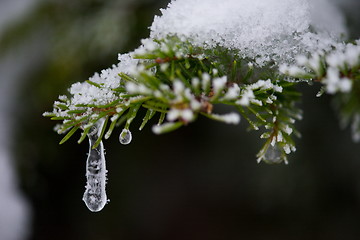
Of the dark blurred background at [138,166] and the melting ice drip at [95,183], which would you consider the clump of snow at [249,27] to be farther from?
the dark blurred background at [138,166]

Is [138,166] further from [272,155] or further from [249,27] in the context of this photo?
[249,27]

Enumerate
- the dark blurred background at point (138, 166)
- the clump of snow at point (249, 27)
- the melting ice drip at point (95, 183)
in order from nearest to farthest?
the clump of snow at point (249, 27) → the melting ice drip at point (95, 183) → the dark blurred background at point (138, 166)

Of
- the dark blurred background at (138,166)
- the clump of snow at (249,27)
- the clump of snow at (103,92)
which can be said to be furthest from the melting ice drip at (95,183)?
the dark blurred background at (138,166)

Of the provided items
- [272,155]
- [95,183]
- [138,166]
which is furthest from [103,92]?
[138,166]

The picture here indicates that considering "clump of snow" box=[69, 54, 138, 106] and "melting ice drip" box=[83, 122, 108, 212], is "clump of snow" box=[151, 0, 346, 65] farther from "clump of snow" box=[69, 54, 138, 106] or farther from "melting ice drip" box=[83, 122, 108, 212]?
"melting ice drip" box=[83, 122, 108, 212]

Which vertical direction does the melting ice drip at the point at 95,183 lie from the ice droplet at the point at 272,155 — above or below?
below

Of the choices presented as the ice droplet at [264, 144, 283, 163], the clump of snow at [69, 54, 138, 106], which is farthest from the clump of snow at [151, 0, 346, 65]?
the ice droplet at [264, 144, 283, 163]

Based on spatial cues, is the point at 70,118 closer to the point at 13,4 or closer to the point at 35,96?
the point at 35,96
